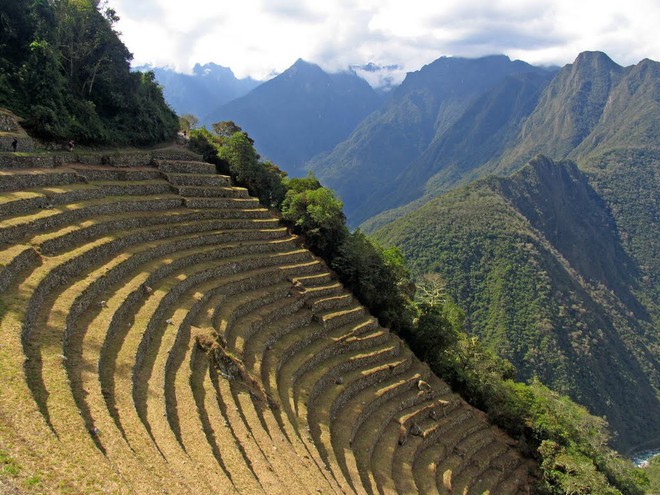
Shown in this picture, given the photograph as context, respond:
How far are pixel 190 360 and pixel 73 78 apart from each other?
24.6 metres

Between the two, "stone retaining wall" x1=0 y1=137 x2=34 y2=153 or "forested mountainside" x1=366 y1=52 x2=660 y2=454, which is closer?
"stone retaining wall" x1=0 y1=137 x2=34 y2=153

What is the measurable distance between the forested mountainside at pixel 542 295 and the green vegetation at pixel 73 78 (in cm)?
6781

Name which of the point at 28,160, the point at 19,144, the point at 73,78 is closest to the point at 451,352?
the point at 28,160

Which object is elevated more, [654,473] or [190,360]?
[190,360]

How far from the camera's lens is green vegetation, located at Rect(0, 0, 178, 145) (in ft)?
83.1

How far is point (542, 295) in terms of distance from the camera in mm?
88312

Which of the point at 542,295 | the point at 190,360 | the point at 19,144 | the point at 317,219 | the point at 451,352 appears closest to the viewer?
the point at 190,360

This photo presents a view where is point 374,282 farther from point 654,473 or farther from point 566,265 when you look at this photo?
point 566,265

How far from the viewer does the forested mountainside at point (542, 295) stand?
256ft

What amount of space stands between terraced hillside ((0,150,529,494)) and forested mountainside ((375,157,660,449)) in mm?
58129

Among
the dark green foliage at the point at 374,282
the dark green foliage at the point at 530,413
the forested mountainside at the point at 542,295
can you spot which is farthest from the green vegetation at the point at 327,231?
the forested mountainside at the point at 542,295

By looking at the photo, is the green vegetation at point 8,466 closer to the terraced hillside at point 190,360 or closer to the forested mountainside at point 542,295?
the terraced hillside at point 190,360

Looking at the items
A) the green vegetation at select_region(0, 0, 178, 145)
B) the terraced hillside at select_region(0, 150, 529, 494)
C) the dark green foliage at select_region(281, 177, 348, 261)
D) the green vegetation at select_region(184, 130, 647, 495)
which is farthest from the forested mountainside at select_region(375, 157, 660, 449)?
the green vegetation at select_region(0, 0, 178, 145)

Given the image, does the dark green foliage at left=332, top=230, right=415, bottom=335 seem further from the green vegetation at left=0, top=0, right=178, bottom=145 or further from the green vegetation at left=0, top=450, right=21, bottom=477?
the green vegetation at left=0, top=450, right=21, bottom=477
